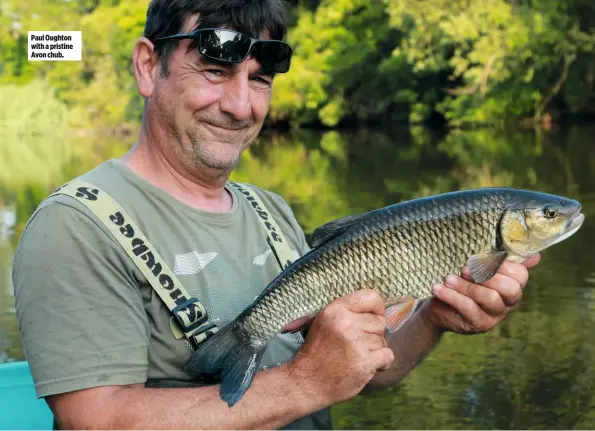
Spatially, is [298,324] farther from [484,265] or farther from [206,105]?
[206,105]

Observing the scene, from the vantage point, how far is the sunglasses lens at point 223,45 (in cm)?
286

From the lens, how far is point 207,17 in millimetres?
2910

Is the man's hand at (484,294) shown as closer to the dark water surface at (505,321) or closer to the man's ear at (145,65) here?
the man's ear at (145,65)

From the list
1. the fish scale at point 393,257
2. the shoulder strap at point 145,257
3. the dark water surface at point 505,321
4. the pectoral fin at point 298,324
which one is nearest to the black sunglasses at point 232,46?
the shoulder strap at point 145,257

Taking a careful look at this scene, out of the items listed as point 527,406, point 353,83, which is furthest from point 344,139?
point 527,406

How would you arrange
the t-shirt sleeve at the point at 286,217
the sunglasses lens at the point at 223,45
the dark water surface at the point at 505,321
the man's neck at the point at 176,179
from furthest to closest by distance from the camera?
1. the dark water surface at the point at 505,321
2. the t-shirt sleeve at the point at 286,217
3. the man's neck at the point at 176,179
4. the sunglasses lens at the point at 223,45

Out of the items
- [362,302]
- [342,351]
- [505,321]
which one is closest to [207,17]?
[362,302]

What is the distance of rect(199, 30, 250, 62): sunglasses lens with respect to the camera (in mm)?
2855

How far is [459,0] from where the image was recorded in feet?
110

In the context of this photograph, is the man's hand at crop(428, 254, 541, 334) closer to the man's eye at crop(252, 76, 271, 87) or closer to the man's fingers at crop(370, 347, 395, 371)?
the man's fingers at crop(370, 347, 395, 371)

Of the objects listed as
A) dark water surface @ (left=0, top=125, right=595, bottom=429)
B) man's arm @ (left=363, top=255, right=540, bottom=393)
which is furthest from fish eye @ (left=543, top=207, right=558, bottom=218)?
dark water surface @ (left=0, top=125, right=595, bottom=429)

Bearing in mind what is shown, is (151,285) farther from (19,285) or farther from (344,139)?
(344,139)

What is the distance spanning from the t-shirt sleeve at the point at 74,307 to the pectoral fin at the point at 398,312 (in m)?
0.70

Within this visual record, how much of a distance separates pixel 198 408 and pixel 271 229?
0.80 m
